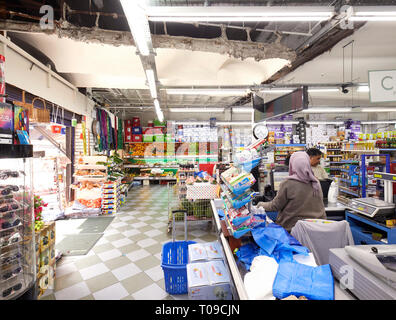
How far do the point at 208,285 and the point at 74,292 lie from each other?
2.18m

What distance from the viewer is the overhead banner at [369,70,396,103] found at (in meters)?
4.46

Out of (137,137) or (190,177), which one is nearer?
(190,177)

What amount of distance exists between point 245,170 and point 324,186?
9.56ft

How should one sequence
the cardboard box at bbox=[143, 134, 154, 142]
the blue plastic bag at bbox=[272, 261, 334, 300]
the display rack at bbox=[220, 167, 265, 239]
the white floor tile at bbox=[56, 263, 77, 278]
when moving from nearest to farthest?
the blue plastic bag at bbox=[272, 261, 334, 300] → the display rack at bbox=[220, 167, 265, 239] → the white floor tile at bbox=[56, 263, 77, 278] → the cardboard box at bbox=[143, 134, 154, 142]

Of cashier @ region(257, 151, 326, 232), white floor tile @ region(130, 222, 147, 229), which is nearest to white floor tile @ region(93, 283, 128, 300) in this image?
cashier @ region(257, 151, 326, 232)

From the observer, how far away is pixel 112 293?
2.88 metres

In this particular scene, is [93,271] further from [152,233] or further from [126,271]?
[152,233]

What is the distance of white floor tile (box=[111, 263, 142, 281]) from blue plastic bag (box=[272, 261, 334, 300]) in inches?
110

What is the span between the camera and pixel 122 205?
769cm

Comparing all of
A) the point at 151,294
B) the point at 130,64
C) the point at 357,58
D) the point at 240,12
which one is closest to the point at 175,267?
the point at 151,294

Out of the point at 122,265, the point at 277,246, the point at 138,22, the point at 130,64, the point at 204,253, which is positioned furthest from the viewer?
the point at 130,64

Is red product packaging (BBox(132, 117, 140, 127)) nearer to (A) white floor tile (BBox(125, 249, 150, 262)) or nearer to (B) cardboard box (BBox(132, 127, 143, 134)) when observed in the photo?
(B) cardboard box (BBox(132, 127, 143, 134))

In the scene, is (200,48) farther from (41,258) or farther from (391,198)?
(41,258)
